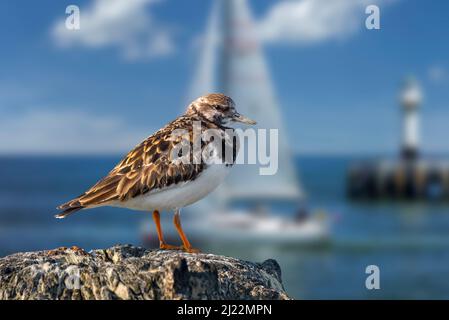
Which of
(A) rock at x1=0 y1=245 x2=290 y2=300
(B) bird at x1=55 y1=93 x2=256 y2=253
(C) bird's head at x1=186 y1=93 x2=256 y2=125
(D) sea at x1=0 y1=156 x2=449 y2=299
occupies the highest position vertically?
(C) bird's head at x1=186 y1=93 x2=256 y2=125

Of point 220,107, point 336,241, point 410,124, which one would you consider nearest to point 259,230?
point 336,241

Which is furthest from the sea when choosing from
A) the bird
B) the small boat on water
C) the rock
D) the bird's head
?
the rock

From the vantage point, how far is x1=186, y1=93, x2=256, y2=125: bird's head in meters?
9.16

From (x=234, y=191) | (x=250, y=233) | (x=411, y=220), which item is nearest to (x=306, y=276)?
(x=234, y=191)

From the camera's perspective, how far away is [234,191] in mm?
58281

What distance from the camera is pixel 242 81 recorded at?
184ft

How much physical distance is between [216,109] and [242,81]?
155 ft

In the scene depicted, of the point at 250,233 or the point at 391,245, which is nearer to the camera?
the point at 250,233

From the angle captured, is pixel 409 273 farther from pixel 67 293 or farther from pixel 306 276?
pixel 67 293

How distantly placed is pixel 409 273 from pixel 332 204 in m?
49.9

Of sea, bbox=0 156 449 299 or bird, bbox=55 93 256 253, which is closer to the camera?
bird, bbox=55 93 256 253

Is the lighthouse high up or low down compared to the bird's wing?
up

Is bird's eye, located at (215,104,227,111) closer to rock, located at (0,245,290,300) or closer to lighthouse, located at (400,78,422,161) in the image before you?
rock, located at (0,245,290,300)

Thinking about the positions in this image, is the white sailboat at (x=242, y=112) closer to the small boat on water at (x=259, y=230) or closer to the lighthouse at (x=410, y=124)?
the small boat on water at (x=259, y=230)
